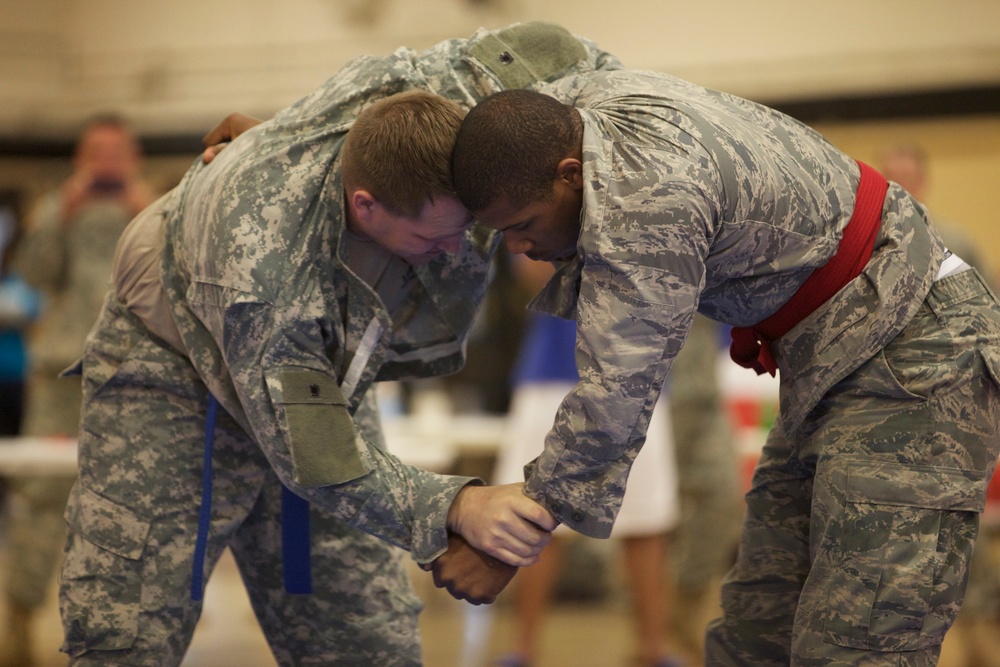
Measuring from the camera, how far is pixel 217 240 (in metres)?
2.01

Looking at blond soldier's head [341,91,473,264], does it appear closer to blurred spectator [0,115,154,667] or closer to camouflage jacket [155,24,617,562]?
camouflage jacket [155,24,617,562]

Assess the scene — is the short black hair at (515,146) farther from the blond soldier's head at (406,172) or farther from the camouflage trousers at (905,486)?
the camouflage trousers at (905,486)

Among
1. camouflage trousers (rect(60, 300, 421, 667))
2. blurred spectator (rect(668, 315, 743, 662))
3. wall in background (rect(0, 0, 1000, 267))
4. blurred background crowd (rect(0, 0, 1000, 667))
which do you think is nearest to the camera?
camouflage trousers (rect(60, 300, 421, 667))

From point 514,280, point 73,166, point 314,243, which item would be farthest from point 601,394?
point 73,166

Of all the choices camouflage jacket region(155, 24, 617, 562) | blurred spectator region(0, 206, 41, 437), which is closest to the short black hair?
camouflage jacket region(155, 24, 617, 562)

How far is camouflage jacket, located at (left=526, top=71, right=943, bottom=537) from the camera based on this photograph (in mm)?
1768

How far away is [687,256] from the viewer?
69.6 inches

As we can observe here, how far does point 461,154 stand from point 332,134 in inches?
14.9

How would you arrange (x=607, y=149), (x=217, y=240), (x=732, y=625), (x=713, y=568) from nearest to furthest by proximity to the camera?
(x=607, y=149), (x=217, y=240), (x=732, y=625), (x=713, y=568)

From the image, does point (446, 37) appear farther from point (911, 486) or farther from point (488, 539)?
point (911, 486)

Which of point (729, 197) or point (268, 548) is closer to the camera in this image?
point (729, 197)

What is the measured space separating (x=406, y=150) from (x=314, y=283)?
32 centimetres

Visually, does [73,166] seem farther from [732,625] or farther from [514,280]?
[732,625]

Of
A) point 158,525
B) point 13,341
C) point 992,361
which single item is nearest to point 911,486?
point 992,361
